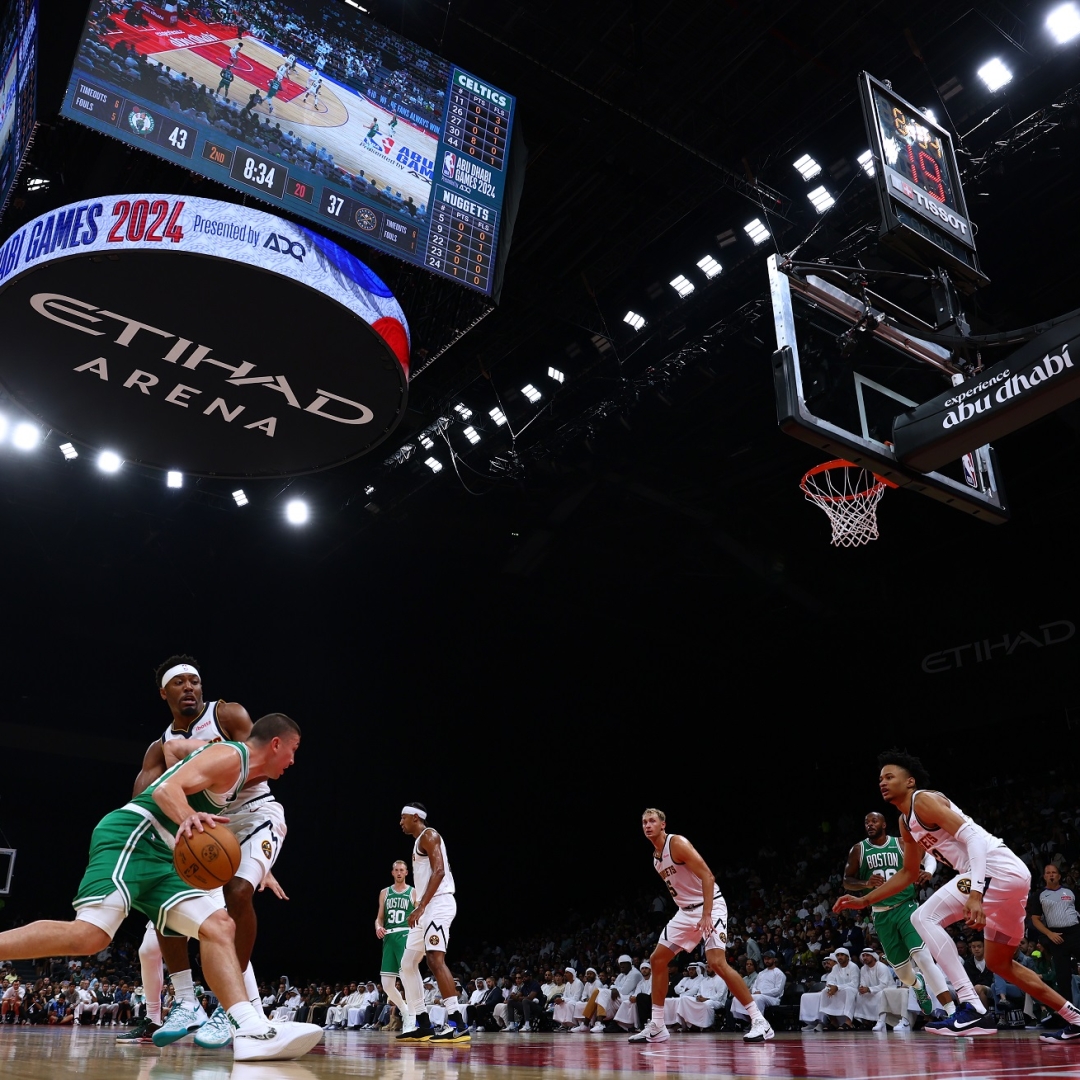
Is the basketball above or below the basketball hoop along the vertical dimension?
below

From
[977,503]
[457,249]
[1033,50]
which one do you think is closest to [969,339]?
[977,503]

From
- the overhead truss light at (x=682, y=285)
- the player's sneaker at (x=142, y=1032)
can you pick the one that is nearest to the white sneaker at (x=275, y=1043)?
the player's sneaker at (x=142, y=1032)

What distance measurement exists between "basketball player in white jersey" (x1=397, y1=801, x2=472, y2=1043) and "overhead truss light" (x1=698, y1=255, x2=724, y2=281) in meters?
6.84

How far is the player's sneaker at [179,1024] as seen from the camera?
16.4ft

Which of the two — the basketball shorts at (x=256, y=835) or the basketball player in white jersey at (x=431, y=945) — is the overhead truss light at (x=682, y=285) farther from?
the basketball shorts at (x=256, y=835)

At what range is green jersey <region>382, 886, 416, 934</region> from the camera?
8875 mm

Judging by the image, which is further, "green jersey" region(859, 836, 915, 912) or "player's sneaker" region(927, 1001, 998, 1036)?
"green jersey" region(859, 836, 915, 912)

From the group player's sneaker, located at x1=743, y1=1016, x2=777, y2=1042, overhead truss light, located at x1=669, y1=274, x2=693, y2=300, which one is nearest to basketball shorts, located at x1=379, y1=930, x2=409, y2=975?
player's sneaker, located at x1=743, y1=1016, x2=777, y2=1042

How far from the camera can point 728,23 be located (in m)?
9.22

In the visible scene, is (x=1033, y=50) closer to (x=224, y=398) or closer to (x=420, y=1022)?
(x=224, y=398)

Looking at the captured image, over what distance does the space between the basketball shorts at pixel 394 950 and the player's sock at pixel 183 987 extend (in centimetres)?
350

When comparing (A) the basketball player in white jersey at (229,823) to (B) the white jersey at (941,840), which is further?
(B) the white jersey at (941,840)

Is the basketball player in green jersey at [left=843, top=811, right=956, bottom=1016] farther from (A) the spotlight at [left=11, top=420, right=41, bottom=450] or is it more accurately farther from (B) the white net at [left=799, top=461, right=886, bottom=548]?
(A) the spotlight at [left=11, top=420, right=41, bottom=450]

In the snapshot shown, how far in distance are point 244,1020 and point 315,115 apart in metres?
5.23
